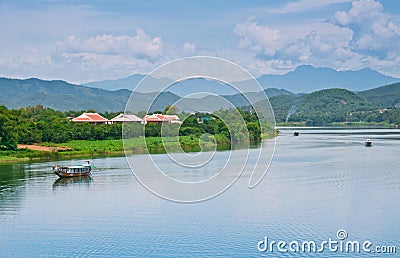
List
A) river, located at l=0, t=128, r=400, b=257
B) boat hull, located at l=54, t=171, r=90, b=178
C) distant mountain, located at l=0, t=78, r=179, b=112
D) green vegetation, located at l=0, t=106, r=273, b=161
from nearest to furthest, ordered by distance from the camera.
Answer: river, located at l=0, t=128, r=400, b=257 → boat hull, located at l=54, t=171, r=90, b=178 → green vegetation, located at l=0, t=106, r=273, b=161 → distant mountain, located at l=0, t=78, r=179, b=112

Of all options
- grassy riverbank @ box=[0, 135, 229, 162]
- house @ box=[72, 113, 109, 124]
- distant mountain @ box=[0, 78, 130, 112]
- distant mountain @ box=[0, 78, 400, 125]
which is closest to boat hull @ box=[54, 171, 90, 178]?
grassy riverbank @ box=[0, 135, 229, 162]

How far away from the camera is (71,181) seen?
52.4 ft

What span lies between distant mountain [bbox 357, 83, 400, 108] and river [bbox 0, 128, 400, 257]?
77.3 metres

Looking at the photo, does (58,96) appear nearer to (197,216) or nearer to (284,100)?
(284,100)

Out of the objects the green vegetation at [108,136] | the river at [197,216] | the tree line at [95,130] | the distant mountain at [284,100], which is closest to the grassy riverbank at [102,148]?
the green vegetation at [108,136]

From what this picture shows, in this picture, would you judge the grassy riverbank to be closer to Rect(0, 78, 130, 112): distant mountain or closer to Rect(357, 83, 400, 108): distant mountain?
Rect(357, 83, 400, 108): distant mountain

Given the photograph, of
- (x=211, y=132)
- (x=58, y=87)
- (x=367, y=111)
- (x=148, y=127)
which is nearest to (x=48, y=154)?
(x=148, y=127)

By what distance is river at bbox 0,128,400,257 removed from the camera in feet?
29.5

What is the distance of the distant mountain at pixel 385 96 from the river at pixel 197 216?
7732cm

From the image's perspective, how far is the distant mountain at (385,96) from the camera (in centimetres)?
9009

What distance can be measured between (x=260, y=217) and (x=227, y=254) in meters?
2.36

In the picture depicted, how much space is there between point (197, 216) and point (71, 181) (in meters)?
6.18

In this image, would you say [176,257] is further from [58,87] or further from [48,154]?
[58,87]

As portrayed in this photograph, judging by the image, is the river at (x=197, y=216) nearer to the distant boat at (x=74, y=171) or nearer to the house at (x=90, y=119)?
the distant boat at (x=74, y=171)
